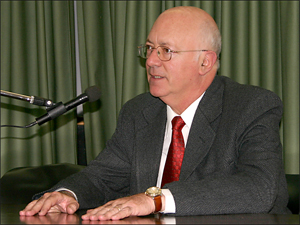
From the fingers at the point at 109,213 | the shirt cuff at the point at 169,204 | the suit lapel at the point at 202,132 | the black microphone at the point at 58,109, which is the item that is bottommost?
the shirt cuff at the point at 169,204

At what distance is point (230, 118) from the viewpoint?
190 centimetres

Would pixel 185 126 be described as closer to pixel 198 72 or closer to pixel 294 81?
pixel 198 72

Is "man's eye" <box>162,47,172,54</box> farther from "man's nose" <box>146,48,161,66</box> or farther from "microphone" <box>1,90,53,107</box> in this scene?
"microphone" <box>1,90,53,107</box>

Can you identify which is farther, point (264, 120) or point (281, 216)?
point (264, 120)

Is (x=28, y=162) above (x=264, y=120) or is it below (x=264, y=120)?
below

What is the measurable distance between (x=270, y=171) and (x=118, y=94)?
1.81 metres

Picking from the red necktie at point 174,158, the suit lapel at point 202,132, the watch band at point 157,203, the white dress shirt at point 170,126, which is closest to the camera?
the watch band at point 157,203

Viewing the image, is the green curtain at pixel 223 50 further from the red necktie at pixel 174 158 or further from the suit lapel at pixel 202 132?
the red necktie at pixel 174 158

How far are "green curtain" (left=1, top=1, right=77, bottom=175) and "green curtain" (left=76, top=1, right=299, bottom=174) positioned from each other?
0.48 ft

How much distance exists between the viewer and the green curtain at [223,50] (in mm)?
2822

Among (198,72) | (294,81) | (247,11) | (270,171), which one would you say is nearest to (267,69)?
(294,81)

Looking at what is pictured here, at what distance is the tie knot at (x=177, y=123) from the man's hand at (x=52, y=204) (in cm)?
67

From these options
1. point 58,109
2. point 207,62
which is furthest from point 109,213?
point 207,62

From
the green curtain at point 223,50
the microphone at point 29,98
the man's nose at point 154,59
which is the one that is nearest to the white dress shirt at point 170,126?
the man's nose at point 154,59
